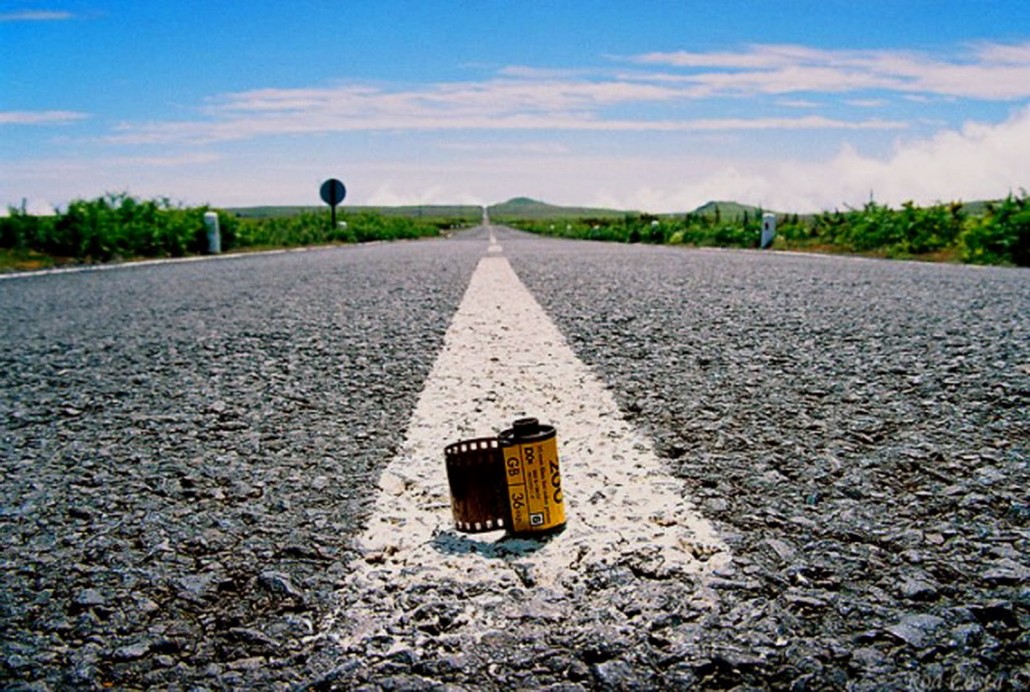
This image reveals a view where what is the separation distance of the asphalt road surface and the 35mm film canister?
42mm

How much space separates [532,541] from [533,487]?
10 cm

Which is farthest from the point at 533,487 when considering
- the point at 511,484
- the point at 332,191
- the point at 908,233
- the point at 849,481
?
the point at 332,191

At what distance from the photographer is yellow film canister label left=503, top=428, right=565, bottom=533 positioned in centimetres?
140

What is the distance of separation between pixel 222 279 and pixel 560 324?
16.9 feet

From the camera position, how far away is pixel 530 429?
1.44 metres

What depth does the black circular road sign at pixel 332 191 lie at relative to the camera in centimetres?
2852

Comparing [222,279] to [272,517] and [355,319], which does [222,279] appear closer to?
[355,319]

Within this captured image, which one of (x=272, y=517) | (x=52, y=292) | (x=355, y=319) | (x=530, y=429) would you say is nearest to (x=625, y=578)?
(x=530, y=429)

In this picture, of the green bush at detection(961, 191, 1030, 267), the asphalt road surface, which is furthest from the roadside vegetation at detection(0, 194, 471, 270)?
the green bush at detection(961, 191, 1030, 267)

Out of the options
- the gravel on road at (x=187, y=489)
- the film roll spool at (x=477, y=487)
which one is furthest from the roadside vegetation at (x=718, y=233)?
the film roll spool at (x=477, y=487)

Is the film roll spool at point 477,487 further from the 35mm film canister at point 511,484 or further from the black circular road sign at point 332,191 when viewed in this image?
the black circular road sign at point 332,191

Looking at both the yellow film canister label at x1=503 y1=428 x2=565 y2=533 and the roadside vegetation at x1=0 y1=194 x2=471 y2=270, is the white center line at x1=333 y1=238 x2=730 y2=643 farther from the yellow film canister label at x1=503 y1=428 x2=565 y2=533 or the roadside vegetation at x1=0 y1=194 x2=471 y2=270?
the roadside vegetation at x1=0 y1=194 x2=471 y2=270

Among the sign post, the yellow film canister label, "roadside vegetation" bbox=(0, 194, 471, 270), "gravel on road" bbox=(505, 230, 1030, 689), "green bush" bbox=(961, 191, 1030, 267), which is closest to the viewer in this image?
"gravel on road" bbox=(505, 230, 1030, 689)

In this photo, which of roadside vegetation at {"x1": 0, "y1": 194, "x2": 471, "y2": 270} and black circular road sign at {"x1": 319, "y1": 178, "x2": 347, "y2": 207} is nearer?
roadside vegetation at {"x1": 0, "y1": 194, "x2": 471, "y2": 270}
